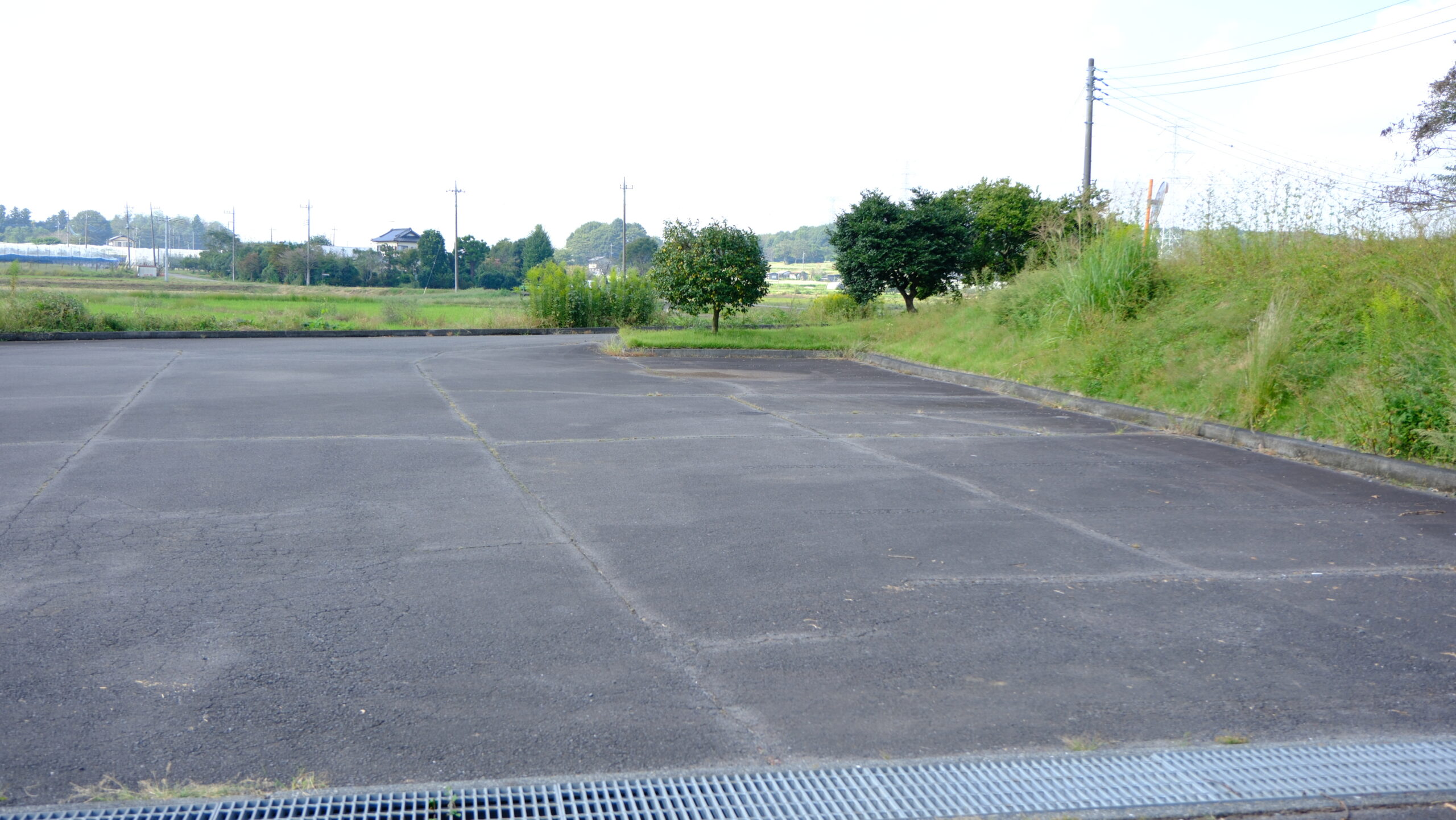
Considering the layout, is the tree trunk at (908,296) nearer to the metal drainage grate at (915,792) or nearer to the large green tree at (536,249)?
the metal drainage grate at (915,792)

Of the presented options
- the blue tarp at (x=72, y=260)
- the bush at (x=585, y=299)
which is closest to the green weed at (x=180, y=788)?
the bush at (x=585, y=299)

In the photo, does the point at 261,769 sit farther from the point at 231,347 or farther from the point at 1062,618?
the point at 231,347

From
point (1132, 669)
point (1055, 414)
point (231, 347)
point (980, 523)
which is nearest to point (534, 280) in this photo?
point (231, 347)

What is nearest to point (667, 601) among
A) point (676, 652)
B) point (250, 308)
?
point (676, 652)

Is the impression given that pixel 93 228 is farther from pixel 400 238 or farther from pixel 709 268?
pixel 709 268

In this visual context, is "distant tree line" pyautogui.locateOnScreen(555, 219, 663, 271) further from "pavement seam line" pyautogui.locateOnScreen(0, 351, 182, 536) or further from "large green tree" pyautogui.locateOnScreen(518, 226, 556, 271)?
"pavement seam line" pyautogui.locateOnScreen(0, 351, 182, 536)

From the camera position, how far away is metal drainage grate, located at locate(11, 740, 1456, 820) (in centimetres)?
304

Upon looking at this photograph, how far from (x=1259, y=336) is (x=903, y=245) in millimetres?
14468

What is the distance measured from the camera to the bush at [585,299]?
106 ft

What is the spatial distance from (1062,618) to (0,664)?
4725 mm

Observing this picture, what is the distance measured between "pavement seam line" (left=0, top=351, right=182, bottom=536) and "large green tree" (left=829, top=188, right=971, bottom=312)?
649 inches

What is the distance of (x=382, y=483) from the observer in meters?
7.73

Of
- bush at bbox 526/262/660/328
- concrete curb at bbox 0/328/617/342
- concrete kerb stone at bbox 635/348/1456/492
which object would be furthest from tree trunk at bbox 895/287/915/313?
concrete curb at bbox 0/328/617/342

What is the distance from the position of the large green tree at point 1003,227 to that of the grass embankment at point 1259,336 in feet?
28.5
